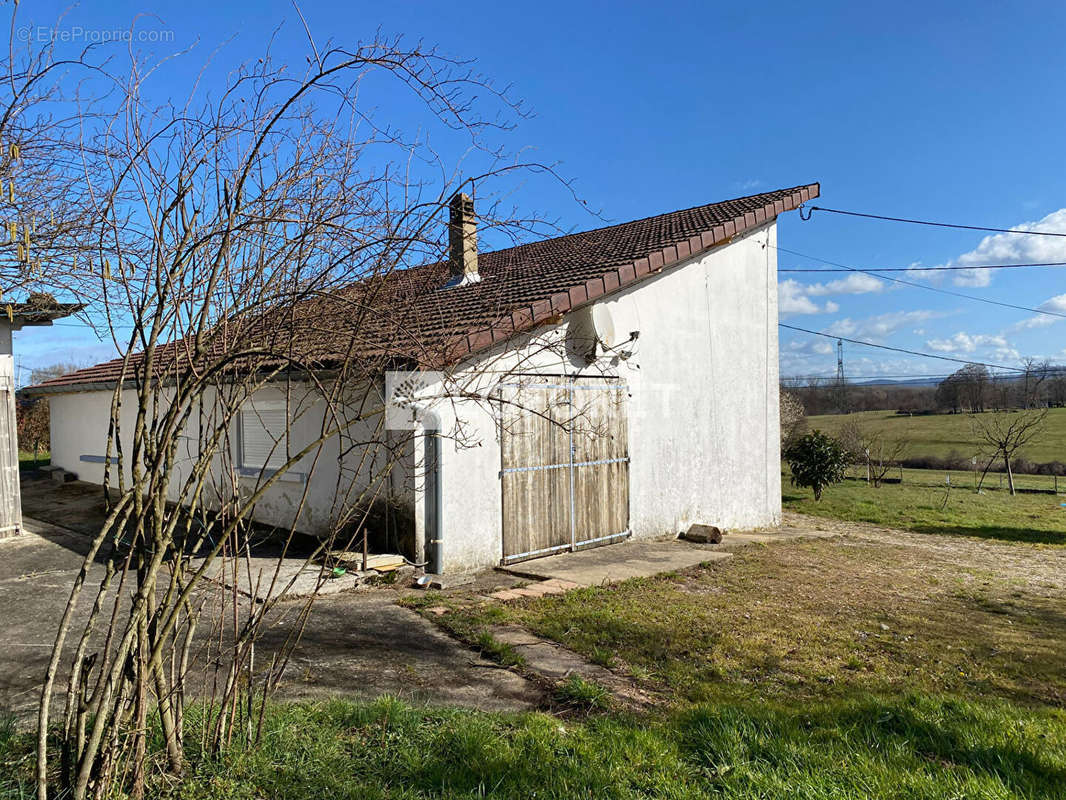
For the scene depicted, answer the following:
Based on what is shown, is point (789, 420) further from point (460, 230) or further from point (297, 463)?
point (460, 230)

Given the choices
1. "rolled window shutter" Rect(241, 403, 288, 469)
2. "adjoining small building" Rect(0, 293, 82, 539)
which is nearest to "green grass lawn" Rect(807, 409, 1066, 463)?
"rolled window shutter" Rect(241, 403, 288, 469)

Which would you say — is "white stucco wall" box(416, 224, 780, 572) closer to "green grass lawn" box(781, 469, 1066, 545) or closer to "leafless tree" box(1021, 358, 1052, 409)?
"green grass lawn" box(781, 469, 1066, 545)

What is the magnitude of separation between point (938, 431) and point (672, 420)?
34234 mm

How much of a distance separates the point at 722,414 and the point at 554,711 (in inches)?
340

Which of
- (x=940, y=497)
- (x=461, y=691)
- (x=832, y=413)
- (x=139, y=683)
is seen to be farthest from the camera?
(x=832, y=413)

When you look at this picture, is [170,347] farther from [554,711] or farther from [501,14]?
[501,14]

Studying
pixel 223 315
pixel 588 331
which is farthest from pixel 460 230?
pixel 588 331

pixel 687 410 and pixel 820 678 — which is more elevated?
pixel 687 410

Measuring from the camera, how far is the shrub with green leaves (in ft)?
60.8

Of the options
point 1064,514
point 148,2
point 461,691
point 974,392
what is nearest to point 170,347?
point 148,2

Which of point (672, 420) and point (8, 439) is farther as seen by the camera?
Answer: point (672, 420)

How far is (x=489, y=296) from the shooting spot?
6871 mm

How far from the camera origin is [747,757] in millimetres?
3248

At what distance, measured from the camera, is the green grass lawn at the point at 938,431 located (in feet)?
106
